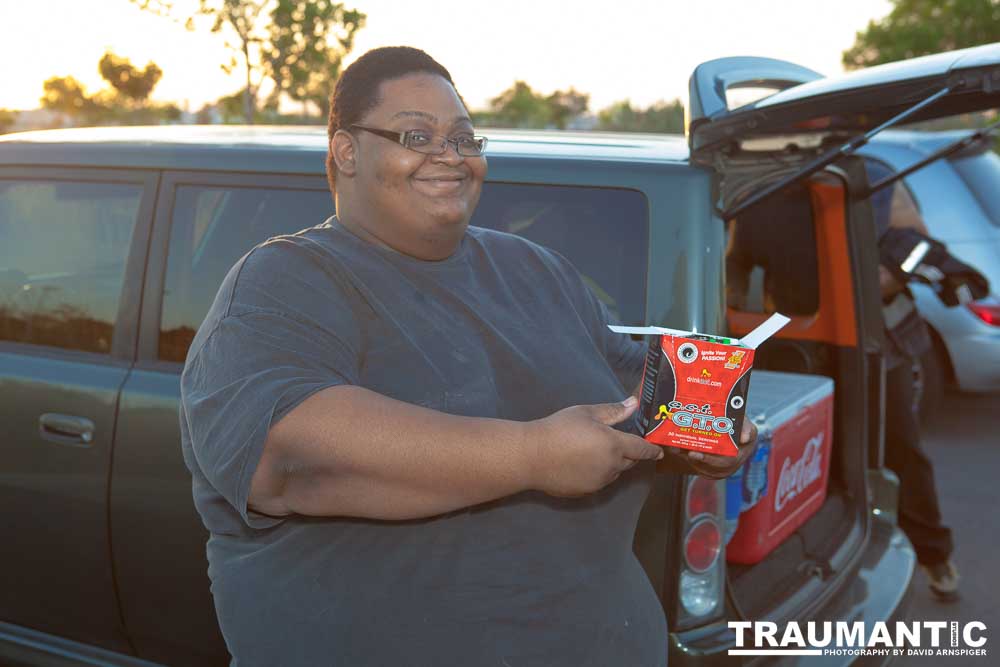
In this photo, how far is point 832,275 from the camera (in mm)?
3371

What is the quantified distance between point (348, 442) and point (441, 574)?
1.01ft

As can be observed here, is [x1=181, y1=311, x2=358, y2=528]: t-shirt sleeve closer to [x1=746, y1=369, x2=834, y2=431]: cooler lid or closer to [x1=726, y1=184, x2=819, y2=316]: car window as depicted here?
[x1=746, y1=369, x2=834, y2=431]: cooler lid

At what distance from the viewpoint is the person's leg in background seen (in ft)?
12.9

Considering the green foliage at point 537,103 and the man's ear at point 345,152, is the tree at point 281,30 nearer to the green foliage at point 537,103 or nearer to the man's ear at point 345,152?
the man's ear at point 345,152

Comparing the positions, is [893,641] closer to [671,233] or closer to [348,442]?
[671,233]

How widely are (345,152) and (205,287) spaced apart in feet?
3.43

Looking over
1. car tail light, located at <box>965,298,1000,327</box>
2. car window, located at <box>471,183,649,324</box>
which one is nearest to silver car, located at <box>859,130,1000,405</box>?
car tail light, located at <box>965,298,1000,327</box>

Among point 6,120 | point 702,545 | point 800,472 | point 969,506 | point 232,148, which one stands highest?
point 232,148

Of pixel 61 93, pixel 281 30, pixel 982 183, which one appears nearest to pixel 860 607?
pixel 982 183

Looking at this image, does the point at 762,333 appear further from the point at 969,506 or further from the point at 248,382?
the point at 969,506

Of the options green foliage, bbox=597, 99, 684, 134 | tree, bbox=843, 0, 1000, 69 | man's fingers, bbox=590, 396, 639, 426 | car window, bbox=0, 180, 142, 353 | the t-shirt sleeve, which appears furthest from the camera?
tree, bbox=843, 0, 1000, 69

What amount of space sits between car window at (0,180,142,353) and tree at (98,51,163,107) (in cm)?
2476

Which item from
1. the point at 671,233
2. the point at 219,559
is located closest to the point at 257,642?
the point at 219,559

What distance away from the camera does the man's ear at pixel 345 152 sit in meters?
1.63
